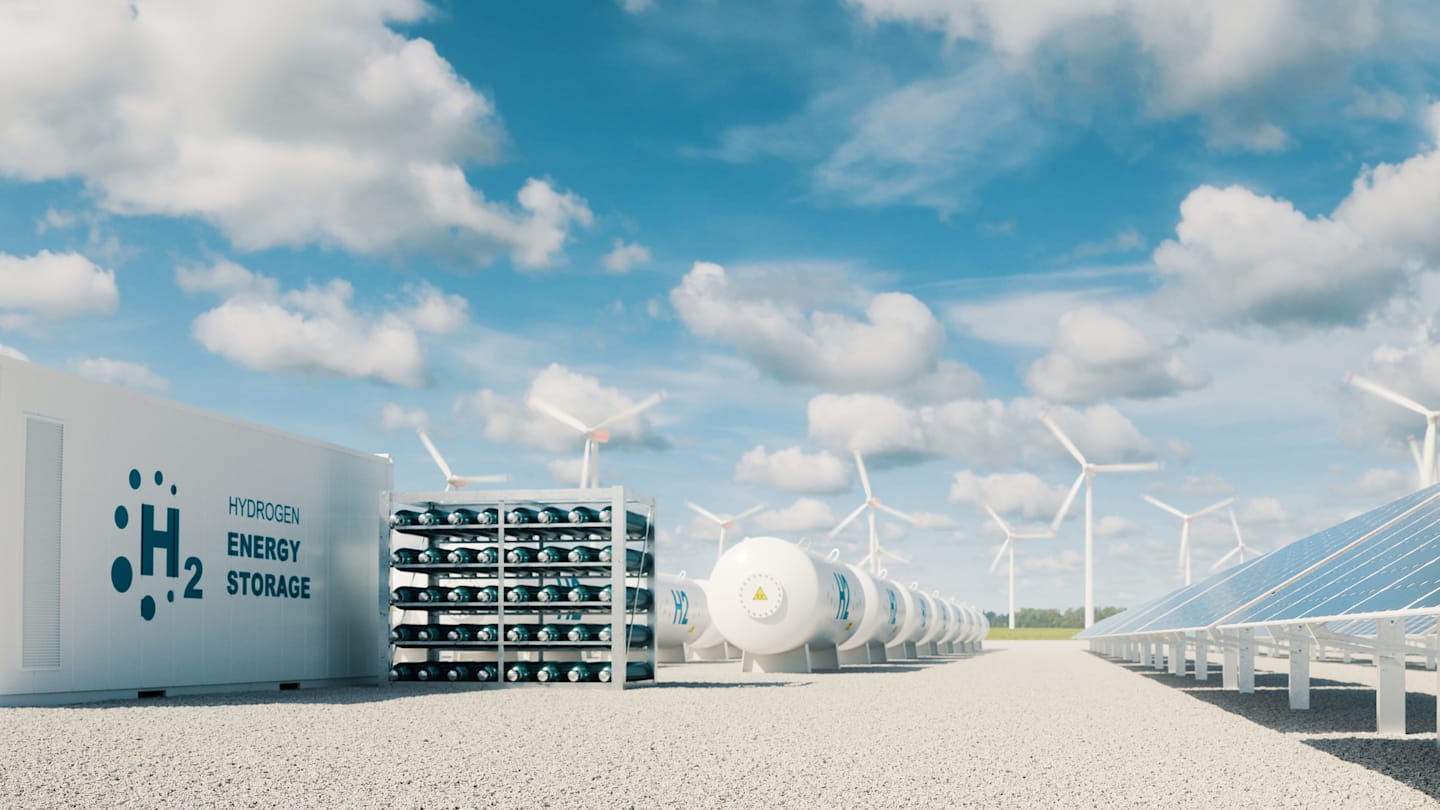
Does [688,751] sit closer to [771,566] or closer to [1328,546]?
[1328,546]

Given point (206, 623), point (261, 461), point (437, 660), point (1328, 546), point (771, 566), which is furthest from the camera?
point (771, 566)

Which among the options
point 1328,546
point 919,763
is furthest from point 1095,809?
point 1328,546

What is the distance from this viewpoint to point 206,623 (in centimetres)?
2280

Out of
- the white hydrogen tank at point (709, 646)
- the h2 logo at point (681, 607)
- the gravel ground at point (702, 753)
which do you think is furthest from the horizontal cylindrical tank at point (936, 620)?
the gravel ground at point (702, 753)

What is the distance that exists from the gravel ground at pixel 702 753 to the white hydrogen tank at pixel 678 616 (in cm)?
1980

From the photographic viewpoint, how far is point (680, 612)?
44.6 meters

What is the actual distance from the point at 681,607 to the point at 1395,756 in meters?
31.8

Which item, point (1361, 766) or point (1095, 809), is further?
point (1361, 766)

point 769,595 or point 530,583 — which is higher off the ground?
point 530,583

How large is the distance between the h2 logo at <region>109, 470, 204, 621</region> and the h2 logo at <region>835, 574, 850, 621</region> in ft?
59.8

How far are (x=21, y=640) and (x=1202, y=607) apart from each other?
1937 centimetres

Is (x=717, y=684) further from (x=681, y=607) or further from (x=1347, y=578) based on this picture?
(x=681, y=607)

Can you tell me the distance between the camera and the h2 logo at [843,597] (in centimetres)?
3606

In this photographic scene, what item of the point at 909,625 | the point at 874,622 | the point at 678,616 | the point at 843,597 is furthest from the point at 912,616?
the point at 843,597
